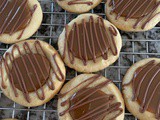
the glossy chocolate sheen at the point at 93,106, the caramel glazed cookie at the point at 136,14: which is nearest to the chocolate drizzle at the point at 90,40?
the caramel glazed cookie at the point at 136,14

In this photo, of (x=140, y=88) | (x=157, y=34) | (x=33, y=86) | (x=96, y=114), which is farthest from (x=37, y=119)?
(x=157, y=34)

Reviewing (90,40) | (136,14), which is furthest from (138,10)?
(90,40)

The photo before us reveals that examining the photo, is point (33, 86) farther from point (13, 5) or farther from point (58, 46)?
point (13, 5)

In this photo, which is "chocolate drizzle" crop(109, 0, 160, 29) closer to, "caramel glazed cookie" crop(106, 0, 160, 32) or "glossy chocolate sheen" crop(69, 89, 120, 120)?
"caramel glazed cookie" crop(106, 0, 160, 32)

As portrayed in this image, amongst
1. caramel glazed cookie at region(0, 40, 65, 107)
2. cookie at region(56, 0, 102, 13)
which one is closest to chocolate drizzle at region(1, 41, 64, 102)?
caramel glazed cookie at region(0, 40, 65, 107)

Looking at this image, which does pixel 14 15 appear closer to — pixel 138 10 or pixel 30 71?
pixel 30 71

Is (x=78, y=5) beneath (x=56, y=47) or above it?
above

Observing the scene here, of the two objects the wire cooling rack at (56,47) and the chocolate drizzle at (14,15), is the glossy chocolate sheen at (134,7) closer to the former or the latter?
the wire cooling rack at (56,47)
